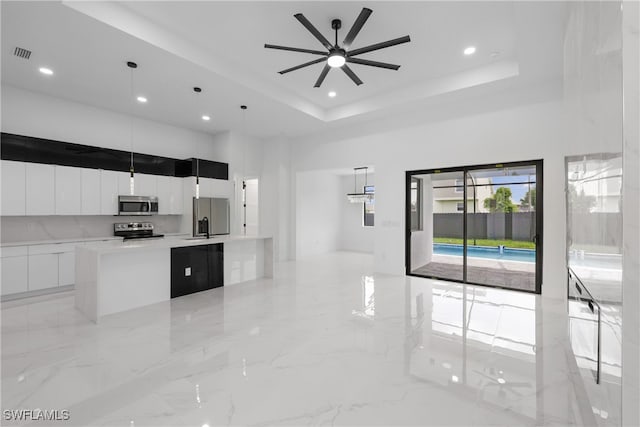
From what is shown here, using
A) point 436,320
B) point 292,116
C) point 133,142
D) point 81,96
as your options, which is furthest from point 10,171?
point 436,320

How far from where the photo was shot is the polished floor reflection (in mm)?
1967

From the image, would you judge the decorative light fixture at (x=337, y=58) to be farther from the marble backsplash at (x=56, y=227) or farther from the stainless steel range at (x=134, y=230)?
the marble backsplash at (x=56, y=227)

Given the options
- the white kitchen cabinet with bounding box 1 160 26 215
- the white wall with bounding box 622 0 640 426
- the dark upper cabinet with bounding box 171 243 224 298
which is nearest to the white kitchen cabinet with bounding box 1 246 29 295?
the white kitchen cabinet with bounding box 1 160 26 215

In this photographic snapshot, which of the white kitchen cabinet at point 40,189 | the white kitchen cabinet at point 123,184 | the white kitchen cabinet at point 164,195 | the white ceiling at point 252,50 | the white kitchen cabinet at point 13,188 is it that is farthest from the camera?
the white kitchen cabinet at point 164,195

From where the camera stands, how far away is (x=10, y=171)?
4.42 m

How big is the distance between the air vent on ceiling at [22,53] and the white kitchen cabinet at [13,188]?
161 centimetres

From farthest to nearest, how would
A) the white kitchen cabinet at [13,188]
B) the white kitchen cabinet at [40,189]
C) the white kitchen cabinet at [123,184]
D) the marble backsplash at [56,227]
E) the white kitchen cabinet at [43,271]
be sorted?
the white kitchen cabinet at [123,184]
the marble backsplash at [56,227]
the white kitchen cabinet at [40,189]
the white kitchen cabinet at [43,271]
the white kitchen cabinet at [13,188]

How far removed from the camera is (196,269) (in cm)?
481

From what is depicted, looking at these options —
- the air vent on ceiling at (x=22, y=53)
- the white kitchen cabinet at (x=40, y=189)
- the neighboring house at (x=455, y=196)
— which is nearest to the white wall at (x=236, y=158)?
the white kitchen cabinet at (x=40, y=189)

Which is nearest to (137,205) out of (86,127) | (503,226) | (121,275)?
(86,127)

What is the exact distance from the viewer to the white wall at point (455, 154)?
14.8 feet

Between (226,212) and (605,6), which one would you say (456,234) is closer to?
(605,6)

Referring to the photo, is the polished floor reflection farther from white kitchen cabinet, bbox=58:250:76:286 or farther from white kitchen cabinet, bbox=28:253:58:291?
white kitchen cabinet, bbox=58:250:76:286

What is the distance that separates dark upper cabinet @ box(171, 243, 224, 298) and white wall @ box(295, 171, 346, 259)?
10.9 feet
